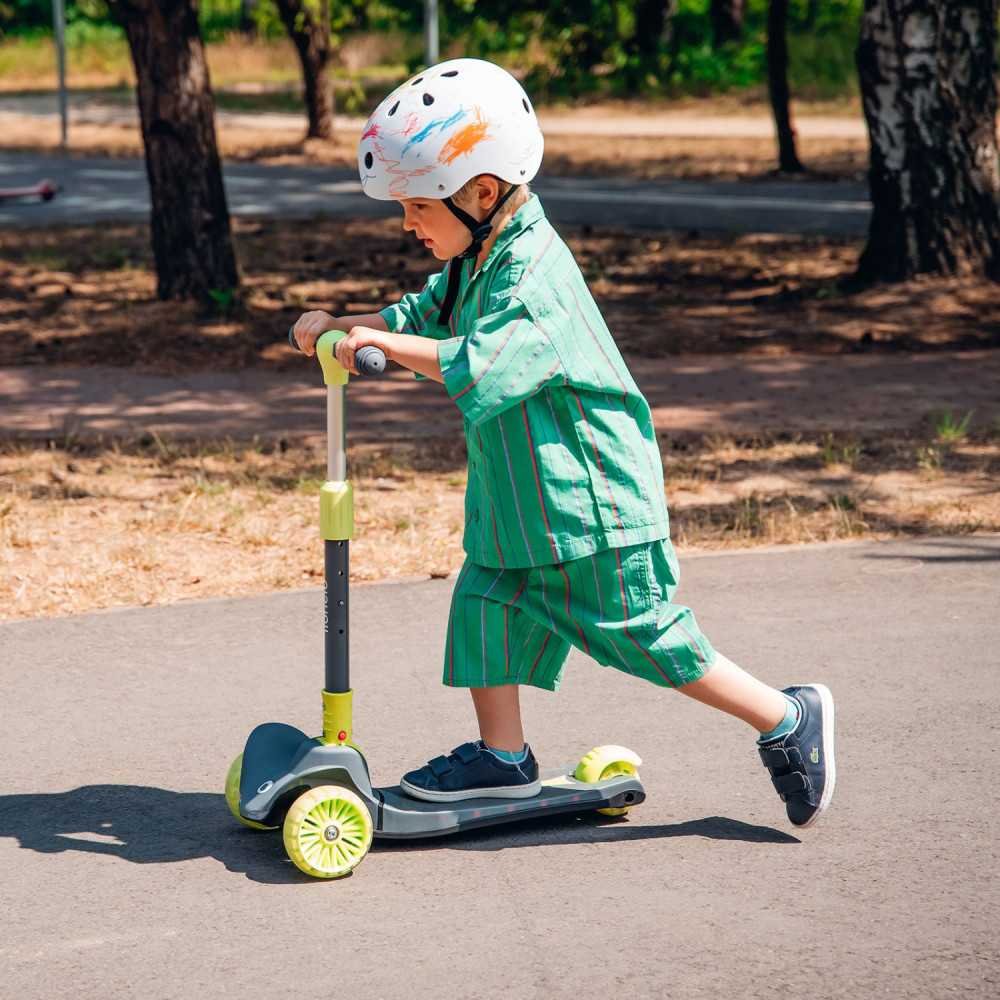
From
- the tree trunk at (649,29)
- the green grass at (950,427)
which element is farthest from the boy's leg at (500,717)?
the tree trunk at (649,29)

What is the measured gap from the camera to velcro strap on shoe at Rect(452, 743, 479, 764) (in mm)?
3785

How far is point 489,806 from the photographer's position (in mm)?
3744

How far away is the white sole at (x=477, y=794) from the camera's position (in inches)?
147

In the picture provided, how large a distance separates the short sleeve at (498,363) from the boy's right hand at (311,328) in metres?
0.35

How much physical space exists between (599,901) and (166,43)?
7860mm

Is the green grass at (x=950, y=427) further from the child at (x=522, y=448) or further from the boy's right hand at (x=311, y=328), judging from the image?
the boy's right hand at (x=311, y=328)

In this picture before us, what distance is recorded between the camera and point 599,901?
11.3 ft

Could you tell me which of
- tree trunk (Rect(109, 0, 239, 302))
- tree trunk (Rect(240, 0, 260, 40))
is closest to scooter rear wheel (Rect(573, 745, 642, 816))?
tree trunk (Rect(109, 0, 239, 302))

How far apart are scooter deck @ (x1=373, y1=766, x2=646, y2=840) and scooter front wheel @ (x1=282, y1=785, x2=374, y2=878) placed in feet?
0.30

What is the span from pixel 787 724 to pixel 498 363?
1.06 metres

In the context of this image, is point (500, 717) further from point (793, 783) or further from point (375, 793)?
point (793, 783)

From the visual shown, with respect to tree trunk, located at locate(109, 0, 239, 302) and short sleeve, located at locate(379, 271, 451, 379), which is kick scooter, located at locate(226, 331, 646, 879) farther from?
tree trunk, located at locate(109, 0, 239, 302)

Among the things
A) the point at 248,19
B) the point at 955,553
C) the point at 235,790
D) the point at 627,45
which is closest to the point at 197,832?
the point at 235,790

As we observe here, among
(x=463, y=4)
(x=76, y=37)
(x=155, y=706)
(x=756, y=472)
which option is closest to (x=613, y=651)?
(x=155, y=706)
